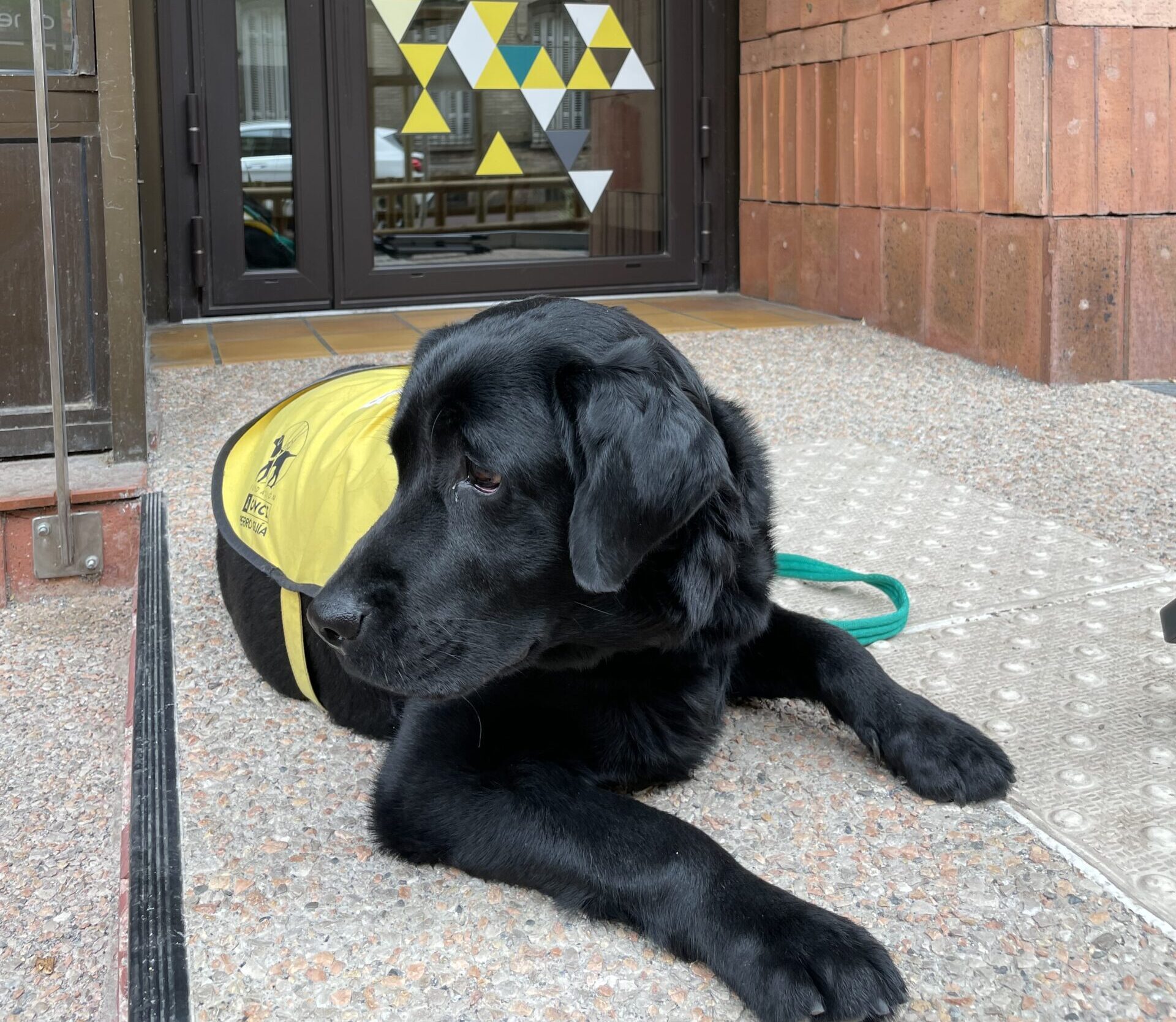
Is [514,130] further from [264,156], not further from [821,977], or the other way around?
[821,977]

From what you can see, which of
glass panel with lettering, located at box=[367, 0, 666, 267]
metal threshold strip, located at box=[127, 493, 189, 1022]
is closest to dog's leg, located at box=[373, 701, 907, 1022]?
metal threshold strip, located at box=[127, 493, 189, 1022]

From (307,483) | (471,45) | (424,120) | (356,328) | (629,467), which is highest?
(471,45)

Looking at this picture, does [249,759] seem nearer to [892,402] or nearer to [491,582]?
→ [491,582]

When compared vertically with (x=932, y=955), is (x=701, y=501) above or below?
above

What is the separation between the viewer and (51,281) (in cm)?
367

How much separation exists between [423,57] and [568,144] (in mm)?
1007

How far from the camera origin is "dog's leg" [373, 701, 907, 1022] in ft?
5.19

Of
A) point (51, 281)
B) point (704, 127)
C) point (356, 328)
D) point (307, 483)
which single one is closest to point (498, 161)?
point (704, 127)

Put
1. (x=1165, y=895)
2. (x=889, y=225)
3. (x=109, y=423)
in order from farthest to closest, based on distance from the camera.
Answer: (x=889, y=225)
(x=109, y=423)
(x=1165, y=895)

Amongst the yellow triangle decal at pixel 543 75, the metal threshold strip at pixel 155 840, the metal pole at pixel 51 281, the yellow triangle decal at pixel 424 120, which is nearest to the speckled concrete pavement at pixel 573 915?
the metal threshold strip at pixel 155 840

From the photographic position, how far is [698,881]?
1708 mm

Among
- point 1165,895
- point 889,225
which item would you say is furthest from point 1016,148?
point 1165,895

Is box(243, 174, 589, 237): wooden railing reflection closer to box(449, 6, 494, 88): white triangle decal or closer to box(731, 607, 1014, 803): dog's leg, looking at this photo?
box(449, 6, 494, 88): white triangle decal

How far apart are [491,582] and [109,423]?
9.98 feet
